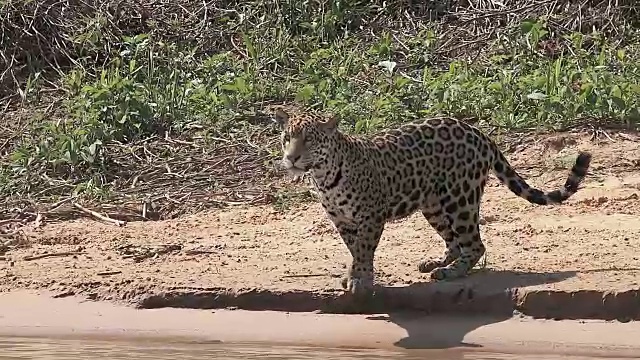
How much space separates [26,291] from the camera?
322 inches

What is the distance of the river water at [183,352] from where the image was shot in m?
6.79

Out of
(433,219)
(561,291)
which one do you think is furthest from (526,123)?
(561,291)

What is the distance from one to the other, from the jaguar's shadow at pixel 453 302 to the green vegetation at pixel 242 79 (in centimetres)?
258

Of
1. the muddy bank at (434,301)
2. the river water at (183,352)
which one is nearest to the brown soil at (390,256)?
the muddy bank at (434,301)

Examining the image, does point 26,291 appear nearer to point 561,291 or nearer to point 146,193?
point 146,193

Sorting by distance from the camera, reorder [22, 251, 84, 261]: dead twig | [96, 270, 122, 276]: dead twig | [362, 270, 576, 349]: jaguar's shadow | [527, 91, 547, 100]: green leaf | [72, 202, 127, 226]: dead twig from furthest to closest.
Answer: [527, 91, 547, 100]: green leaf, [72, 202, 127, 226]: dead twig, [22, 251, 84, 261]: dead twig, [96, 270, 122, 276]: dead twig, [362, 270, 576, 349]: jaguar's shadow

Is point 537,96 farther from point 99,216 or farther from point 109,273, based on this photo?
point 109,273

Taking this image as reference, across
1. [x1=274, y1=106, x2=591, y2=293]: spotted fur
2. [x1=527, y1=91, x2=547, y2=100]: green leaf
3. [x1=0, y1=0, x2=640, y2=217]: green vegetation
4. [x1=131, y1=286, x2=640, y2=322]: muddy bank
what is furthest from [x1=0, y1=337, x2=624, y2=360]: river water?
[x1=527, y1=91, x2=547, y2=100]: green leaf

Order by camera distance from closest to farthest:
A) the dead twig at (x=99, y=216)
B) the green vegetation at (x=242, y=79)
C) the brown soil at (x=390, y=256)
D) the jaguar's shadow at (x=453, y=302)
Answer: the jaguar's shadow at (x=453, y=302), the brown soil at (x=390, y=256), the dead twig at (x=99, y=216), the green vegetation at (x=242, y=79)

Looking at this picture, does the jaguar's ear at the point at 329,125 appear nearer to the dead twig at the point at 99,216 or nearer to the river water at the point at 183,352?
the river water at the point at 183,352

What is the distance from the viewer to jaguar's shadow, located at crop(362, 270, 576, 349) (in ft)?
23.6

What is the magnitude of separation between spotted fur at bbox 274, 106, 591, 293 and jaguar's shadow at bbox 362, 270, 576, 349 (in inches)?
7.4

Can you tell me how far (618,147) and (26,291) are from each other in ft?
15.1

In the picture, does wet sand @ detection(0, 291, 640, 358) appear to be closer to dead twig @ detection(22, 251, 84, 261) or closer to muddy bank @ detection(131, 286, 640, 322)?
muddy bank @ detection(131, 286, 640, 322)
